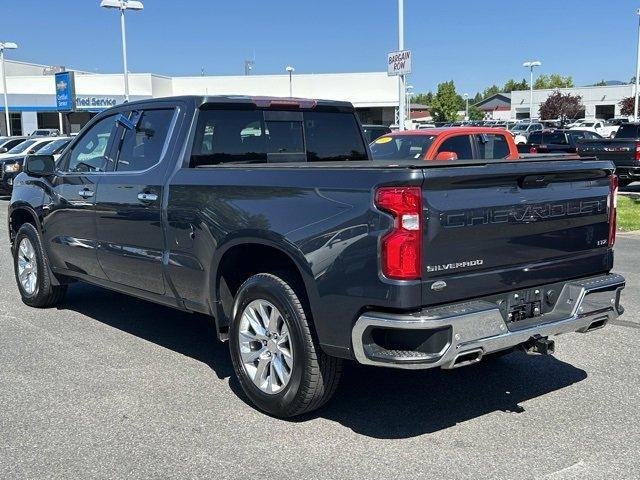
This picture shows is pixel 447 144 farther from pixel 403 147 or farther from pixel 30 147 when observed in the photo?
pixel 30 147

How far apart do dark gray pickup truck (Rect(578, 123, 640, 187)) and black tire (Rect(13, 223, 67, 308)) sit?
14.6 metres

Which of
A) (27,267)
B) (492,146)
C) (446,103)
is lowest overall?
(27,267)

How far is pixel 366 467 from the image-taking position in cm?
371

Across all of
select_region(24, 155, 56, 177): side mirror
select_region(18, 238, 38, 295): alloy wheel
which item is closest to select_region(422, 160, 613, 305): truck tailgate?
select_region(24, 155, 56, 177): side mirror

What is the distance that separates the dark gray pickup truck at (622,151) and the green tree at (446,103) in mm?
69666

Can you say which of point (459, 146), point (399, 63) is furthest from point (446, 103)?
point (459, 146)

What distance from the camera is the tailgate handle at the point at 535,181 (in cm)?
404

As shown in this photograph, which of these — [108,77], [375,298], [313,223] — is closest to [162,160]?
[313,223]

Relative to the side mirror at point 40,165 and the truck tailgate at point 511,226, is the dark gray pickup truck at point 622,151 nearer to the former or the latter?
the truck tailgate at point 511,226

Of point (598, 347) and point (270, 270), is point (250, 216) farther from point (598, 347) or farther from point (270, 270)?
point (598, 347)

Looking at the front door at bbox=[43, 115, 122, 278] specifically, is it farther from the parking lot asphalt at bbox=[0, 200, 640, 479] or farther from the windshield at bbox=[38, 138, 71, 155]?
the windshield at bbox=[38, 138, 71, 155]

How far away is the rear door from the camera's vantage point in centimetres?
520

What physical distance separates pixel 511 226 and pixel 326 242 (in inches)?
40.7

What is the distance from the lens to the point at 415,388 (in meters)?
4.95
